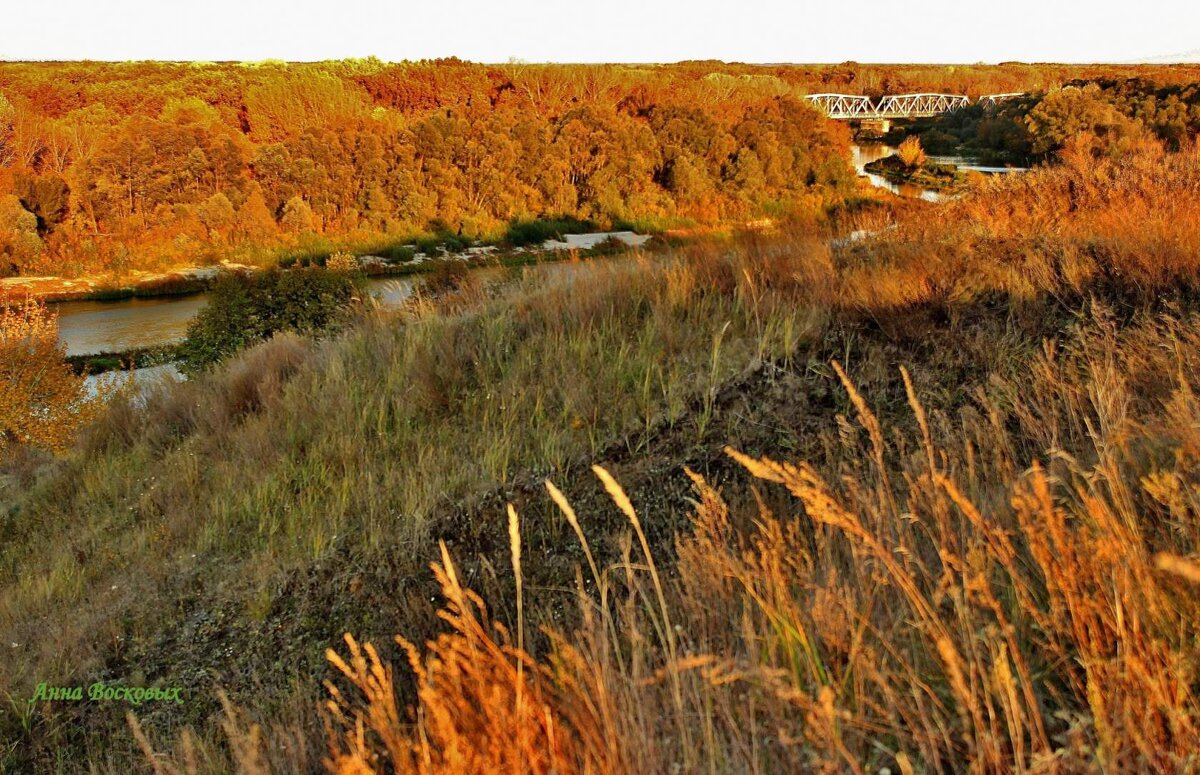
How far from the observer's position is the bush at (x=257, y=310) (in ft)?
49.8

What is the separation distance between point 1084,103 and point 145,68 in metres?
64.7

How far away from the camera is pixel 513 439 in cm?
450

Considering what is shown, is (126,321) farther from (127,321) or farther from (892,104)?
(892,104)

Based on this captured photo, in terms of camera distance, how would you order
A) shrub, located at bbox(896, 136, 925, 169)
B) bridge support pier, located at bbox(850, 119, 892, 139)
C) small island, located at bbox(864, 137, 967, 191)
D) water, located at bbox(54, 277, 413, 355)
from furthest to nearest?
1. bridge support pier, located at bbox(850, 119, 892, 139)
2. shrub, located at bbox(896, 136, 925, 169)
3. small island, located at bbox(864, 137, 967, 191)
4. water, located at bbox(54, 277, 413, 355)

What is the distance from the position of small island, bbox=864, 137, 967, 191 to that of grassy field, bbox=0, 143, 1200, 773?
109 feet

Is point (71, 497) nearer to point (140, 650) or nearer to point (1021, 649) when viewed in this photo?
point (140, 650)

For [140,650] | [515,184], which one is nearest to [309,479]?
[140,650]

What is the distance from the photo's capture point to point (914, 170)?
143ft

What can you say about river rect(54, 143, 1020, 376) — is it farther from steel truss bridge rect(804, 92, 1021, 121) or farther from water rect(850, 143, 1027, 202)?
steel truss bridge rect(804, 92, 1021, 121)

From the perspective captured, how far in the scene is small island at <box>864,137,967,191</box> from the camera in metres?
37.6

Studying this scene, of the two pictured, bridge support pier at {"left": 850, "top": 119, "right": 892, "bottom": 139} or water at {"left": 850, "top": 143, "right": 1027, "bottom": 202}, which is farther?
bridge support pier at {"left": 850, "top": 119, "right": 892, "bottom": 139}

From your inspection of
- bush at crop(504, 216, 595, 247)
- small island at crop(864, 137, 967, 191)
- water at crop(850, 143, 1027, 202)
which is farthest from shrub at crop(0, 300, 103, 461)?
small island at crop(864, 137, 967, 191)

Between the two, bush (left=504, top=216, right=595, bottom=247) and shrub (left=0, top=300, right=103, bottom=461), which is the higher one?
bush (left=504, top=216, right=595, bottom=247)

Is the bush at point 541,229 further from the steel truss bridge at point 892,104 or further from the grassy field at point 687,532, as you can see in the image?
the steel truss bridge at point 892,104
